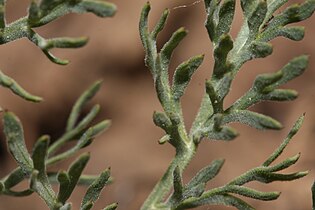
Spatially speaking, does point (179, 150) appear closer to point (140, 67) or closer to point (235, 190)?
point (235, 190)

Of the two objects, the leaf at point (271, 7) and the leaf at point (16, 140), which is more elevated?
the leaf at point (271, 7)

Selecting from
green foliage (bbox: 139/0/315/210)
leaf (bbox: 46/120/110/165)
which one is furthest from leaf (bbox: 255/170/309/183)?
leaf (bbox: 46/120/110/165)

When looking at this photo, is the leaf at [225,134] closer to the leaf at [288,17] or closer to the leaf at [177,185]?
the leaf at [177,185]

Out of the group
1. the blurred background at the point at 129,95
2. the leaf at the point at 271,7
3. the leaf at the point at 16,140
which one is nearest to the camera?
the leaf at the point at 16,140

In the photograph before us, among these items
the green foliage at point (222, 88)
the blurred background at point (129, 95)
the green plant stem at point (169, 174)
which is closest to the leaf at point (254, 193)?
the green foliage at point (222, 88)

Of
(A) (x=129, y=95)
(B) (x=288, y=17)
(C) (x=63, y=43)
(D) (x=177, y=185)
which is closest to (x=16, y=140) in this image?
(C) (x=63, y=43)

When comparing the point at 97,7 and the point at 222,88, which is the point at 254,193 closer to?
the point at 222,88
